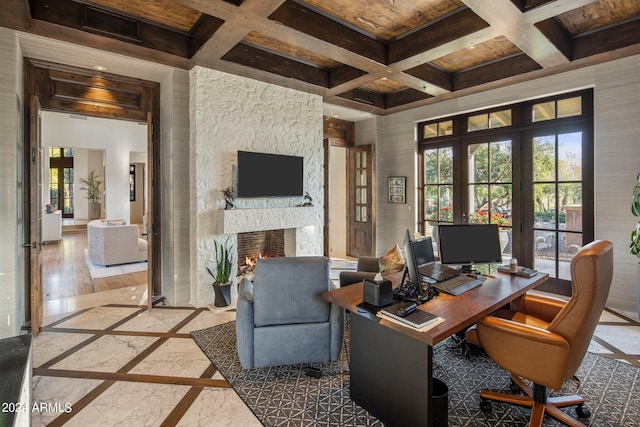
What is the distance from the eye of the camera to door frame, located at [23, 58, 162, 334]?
3.52m

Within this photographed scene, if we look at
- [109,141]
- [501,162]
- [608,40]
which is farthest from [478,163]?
[109,141]

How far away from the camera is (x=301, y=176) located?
15.8ft

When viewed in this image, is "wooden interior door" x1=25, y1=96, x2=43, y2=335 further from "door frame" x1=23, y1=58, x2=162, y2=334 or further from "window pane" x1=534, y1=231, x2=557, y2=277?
"window pane" x1=534, y1=231, x2=557, y2=277

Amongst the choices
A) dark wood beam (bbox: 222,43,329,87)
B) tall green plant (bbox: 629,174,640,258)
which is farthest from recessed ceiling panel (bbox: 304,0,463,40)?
tall green plant (bbox: 629,174,640,258)

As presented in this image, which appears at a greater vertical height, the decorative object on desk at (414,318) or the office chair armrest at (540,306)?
the decorative object on desk at (414,318)

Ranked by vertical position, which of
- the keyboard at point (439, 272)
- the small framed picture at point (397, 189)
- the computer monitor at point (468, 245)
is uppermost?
the small framed picture at point (397, 189)

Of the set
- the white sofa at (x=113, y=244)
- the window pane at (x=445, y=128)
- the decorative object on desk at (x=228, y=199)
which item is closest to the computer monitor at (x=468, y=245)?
the decorative object on desk at (x=228, y=199)

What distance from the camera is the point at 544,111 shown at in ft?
14.8

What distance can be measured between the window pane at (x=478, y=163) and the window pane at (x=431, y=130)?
0.72 meters

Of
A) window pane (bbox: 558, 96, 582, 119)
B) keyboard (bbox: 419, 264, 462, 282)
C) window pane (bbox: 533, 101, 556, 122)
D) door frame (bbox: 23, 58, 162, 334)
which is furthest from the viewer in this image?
window pane (bbox: 533, 101, 556, 122)

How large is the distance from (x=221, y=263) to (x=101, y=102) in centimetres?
246

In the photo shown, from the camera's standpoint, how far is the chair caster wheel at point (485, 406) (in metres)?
2.05

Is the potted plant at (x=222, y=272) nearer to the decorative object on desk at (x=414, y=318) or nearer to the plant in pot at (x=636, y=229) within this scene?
the decorative object on desk at (x=414, y=318)

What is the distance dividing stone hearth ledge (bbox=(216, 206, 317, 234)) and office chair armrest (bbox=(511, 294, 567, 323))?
2.95 meters
